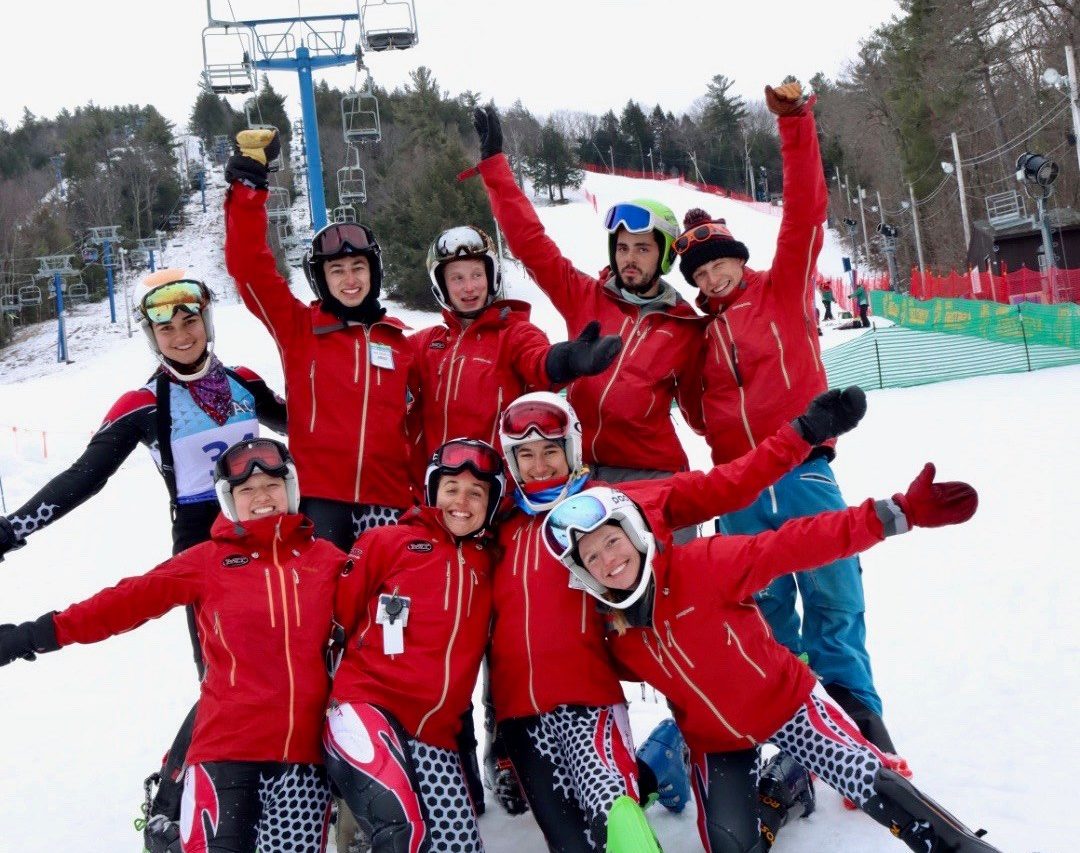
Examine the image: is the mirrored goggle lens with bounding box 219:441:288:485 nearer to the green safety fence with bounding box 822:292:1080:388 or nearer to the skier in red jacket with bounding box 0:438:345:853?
the skier in red jacket with bounding box 0:438:345:853

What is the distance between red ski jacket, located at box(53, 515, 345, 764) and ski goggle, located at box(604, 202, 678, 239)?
1727 millimetres

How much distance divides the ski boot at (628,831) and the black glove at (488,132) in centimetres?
279

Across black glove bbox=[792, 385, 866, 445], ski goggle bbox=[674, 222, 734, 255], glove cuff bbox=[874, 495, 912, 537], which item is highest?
ski goggle bbox=[674, 222, 734, 255]

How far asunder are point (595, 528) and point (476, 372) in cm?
106

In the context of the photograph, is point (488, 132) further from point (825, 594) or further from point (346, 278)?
point (825, 594)

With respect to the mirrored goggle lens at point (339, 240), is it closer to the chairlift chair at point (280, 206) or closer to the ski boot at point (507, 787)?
the chairlift chair at point (280, 206)

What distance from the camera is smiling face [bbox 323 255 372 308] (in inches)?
152

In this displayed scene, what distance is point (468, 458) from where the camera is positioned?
340 centimetres

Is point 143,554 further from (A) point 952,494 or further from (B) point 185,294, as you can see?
(A) point 952,494

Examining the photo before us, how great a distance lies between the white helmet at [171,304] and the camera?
12.2 ft

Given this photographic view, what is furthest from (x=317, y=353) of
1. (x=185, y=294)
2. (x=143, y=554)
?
(x=143, y=554)

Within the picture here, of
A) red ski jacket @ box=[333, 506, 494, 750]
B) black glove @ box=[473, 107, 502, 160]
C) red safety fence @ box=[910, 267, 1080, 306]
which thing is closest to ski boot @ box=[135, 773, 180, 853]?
red ski jacket @ box=[333, 506, 494, 750]

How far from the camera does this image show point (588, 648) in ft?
10.8

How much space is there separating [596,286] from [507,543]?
1220 millimetres
